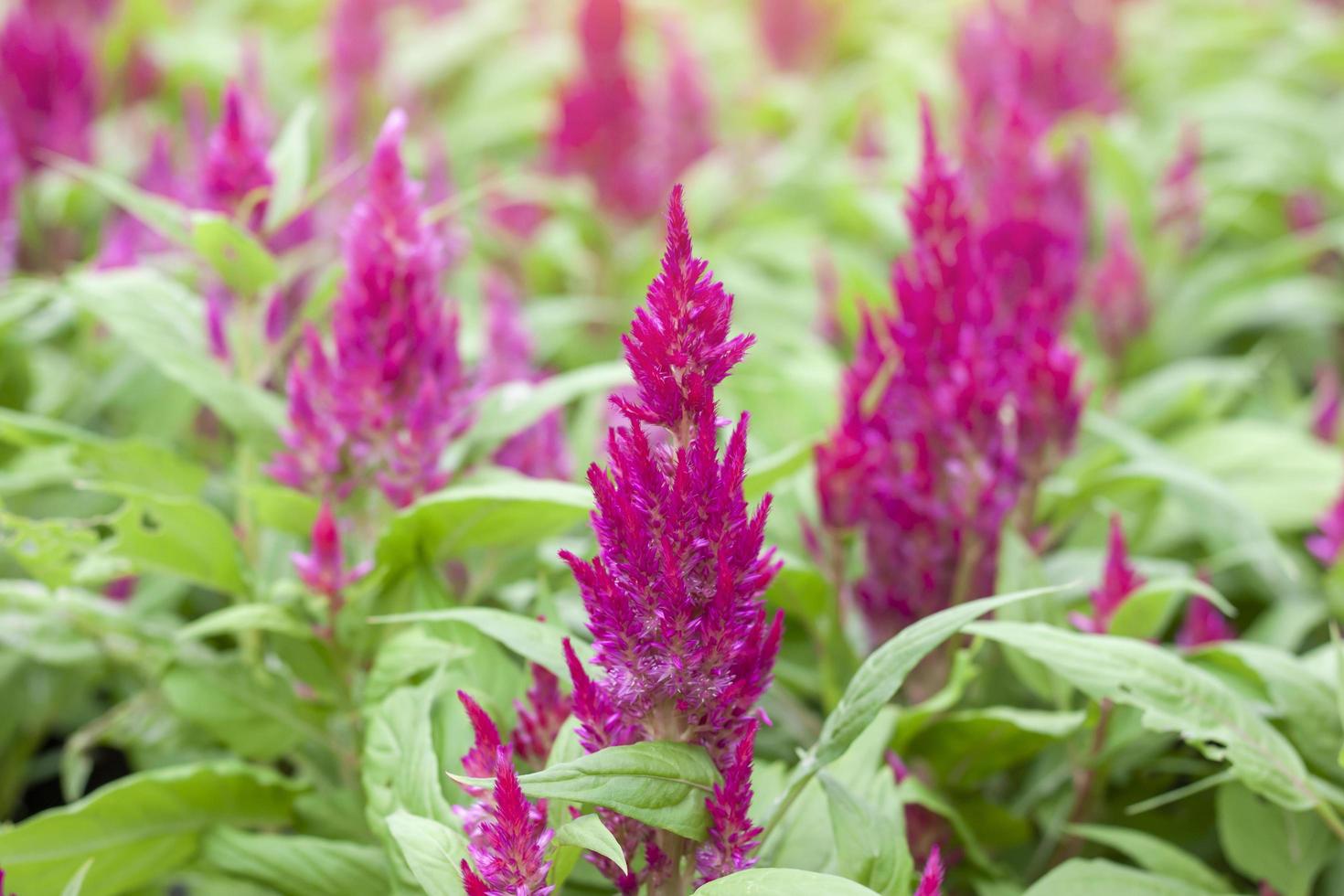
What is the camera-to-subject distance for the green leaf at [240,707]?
1775 millimetres

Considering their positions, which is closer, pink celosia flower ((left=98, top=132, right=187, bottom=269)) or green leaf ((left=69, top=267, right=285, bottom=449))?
green leaf ((left=69, top=267, right=285, bottom=449))

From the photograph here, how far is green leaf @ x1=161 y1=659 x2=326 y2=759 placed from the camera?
178 cm

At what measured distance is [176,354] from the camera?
71.1 inches

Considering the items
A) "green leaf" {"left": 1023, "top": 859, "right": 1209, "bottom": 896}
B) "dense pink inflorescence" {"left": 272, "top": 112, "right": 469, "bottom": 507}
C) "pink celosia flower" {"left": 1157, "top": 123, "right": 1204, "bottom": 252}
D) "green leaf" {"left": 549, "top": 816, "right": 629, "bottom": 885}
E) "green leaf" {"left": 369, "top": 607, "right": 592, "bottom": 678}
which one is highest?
"pink celosia flower" {"left": 1157, "top": 123, "right": 1204, "bottom": 252}

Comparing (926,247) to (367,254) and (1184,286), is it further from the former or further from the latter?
(1184,286)

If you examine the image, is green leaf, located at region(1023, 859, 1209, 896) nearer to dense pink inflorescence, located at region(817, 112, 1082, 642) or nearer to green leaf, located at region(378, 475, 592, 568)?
dense pink inflorescence, located at region(817, 112, 1082, 642)

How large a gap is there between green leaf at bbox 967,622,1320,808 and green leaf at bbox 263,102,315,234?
1.23 meters

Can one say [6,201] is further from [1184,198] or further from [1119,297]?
[1184,198]

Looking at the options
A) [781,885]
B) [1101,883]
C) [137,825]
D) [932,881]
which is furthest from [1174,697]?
[137,825]

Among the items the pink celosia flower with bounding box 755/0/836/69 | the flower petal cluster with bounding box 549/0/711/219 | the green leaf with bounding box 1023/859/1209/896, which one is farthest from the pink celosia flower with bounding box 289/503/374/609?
the pink celosia flower with bounding box 755/0/836/69

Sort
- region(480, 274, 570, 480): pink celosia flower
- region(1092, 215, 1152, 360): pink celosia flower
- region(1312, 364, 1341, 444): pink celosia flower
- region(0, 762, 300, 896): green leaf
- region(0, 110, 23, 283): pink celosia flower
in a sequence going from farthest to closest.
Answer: region(1092, 215, 1152, 360): pink celosia flower
region(1312, 364, 1341, 444): pink celosia flower
region(0, 110, 23, 283): pink celosia flower
region(480, 274, 570, 480): pink celosia flower
region(0, 762, 300, 896): green leaf

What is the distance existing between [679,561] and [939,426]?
0.78 meters

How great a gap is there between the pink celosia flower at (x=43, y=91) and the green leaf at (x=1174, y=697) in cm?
253

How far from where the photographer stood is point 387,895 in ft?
5.13
